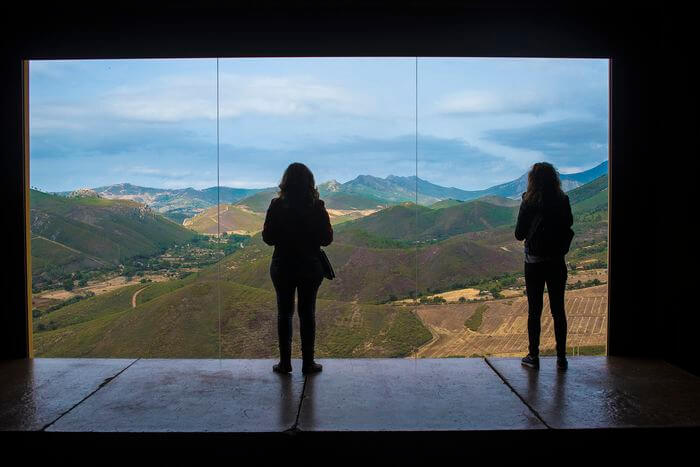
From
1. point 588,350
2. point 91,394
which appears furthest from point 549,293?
point 91,394

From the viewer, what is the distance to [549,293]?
179 inches

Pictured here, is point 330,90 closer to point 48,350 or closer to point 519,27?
point 519,27

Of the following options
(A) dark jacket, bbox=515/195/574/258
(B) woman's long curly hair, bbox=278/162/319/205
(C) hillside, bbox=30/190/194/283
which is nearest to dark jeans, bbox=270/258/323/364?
(B) woman's long curly hair, bbox=278/162/319/205

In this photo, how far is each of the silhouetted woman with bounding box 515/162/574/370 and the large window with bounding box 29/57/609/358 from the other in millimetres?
1040

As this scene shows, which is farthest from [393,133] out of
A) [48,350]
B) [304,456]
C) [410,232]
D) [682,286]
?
[48,350]

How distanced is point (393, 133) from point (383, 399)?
2.89 meters

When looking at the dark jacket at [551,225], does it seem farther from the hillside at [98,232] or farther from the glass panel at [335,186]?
the hillside at [98,232]

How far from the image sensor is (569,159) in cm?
572

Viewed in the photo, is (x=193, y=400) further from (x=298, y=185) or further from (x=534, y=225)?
(x=534, y=225)

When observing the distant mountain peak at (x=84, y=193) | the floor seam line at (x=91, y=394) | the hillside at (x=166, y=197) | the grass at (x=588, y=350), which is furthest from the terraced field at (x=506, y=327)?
the distant mountain peak at (x=84, y=193)

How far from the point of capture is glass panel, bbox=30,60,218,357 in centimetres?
553

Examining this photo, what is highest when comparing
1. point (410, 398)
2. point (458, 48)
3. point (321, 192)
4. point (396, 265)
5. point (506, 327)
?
point (458, 48)

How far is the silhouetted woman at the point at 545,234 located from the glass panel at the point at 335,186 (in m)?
1.51

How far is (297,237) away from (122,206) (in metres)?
2.78
